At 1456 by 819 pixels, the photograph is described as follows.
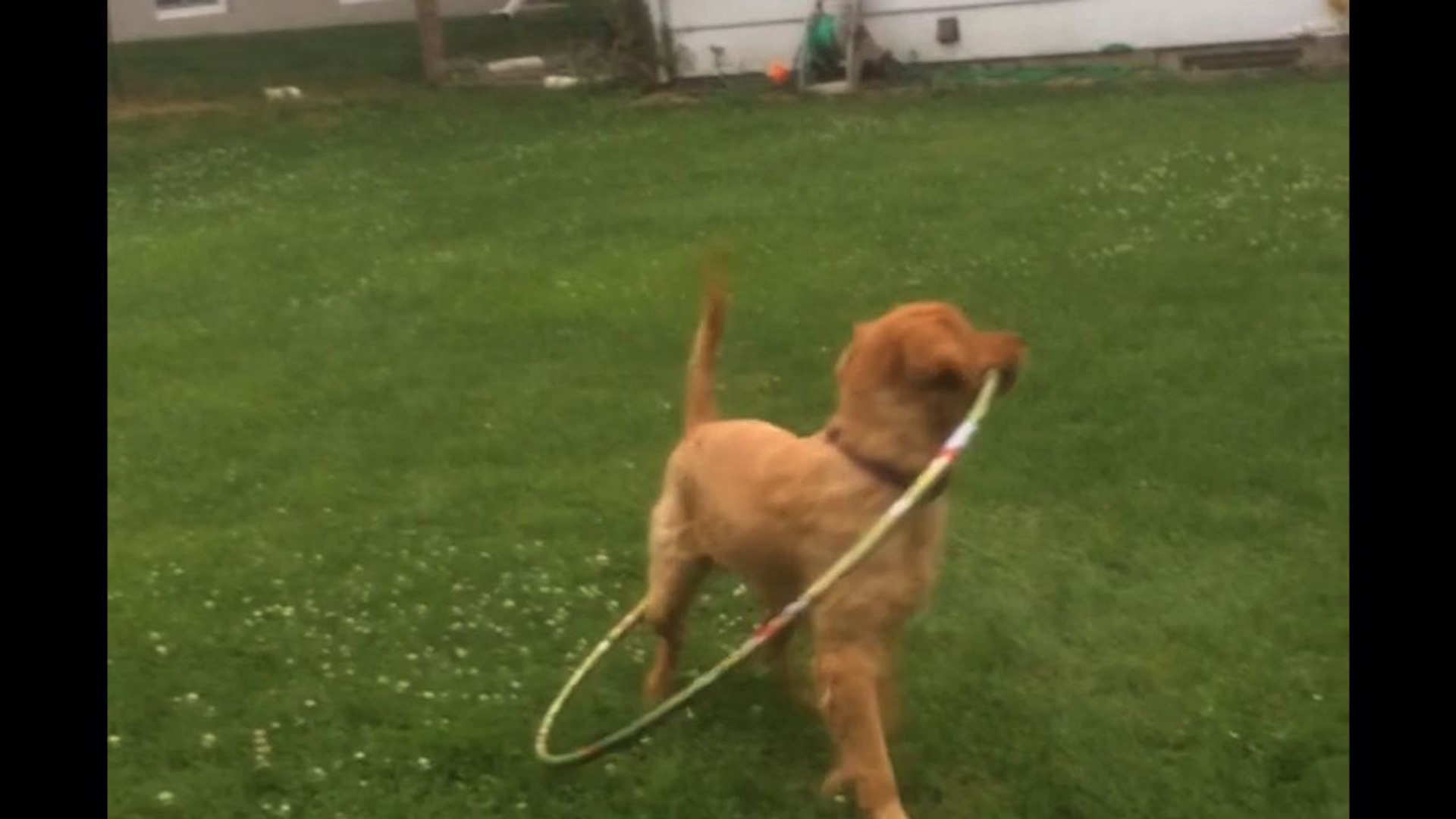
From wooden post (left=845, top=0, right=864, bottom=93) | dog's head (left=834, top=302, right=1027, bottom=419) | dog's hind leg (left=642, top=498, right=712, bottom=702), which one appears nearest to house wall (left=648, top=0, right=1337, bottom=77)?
wooden post (left=845, top=0, right=864, bottom=93)

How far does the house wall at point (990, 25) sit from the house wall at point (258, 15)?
8898mm

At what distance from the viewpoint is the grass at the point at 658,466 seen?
204 inches

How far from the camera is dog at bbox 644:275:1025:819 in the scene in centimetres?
435

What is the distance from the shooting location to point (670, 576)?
526 cm

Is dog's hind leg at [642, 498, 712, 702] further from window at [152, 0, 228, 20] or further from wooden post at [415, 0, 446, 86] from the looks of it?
window at [152, 0, 228, 20]

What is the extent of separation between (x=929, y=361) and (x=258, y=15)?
2785 centimetres

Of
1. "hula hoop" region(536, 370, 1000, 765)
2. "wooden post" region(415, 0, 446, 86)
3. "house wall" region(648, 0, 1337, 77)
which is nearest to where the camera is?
"hula hoop" region(536, 370, 1000, 765)

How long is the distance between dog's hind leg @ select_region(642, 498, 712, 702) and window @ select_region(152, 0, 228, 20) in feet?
88.5

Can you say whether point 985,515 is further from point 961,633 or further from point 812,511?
point 812,511

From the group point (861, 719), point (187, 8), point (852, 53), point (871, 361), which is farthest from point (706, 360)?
point (187, 8)

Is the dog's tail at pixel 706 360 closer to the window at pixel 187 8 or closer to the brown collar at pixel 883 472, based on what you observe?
the brown collar at pixel 883 472

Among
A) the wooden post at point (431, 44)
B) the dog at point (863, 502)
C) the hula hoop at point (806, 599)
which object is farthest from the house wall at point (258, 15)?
the dog at point (863, 502)
